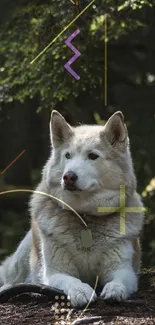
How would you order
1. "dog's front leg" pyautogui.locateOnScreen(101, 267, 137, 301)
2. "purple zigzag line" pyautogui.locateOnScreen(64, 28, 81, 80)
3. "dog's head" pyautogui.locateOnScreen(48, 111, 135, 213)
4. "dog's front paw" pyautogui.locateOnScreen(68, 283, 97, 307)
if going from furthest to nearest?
"purple zigzag line" pyautogui.locateOnScreen(64, 28, 81, 80) < "dog's head" pyautogui.locateOnScreen(48, 111, 135, 213) < "dog's front leg" pyautogui.locateOnScreen(101, 267, 137, 301) < "dog's front paw" pyautogui.locateOnScreen(68, 283, 97, 307)

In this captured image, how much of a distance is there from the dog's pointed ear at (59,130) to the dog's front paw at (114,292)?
127cm

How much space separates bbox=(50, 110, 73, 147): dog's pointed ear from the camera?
6.05m

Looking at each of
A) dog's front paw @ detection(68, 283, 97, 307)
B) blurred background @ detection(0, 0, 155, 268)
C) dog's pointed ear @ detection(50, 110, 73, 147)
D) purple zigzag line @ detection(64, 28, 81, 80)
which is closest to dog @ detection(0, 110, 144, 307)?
dog's pointed ear @ detection(50, 110, 73, 147)

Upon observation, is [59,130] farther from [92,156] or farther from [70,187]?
[70,187]

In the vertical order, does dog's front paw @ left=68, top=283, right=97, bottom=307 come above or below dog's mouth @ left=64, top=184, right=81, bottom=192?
below

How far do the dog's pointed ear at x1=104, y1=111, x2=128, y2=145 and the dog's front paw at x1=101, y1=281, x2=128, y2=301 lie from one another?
1149 mm

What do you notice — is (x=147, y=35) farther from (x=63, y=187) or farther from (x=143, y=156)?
(x=63, y=187)

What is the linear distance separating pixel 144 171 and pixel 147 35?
179 centimetres

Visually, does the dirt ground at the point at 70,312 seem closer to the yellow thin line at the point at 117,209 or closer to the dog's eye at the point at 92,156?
the yellow thin line at the point at 117,209

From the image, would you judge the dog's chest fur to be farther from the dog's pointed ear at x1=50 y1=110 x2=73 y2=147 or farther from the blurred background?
the blurred background

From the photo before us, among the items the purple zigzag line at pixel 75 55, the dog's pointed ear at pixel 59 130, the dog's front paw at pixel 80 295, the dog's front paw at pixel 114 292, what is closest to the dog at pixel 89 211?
the dog's pointed ear at pixel 59 130

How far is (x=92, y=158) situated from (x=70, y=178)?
0.34 m

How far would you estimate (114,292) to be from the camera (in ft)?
17.4
